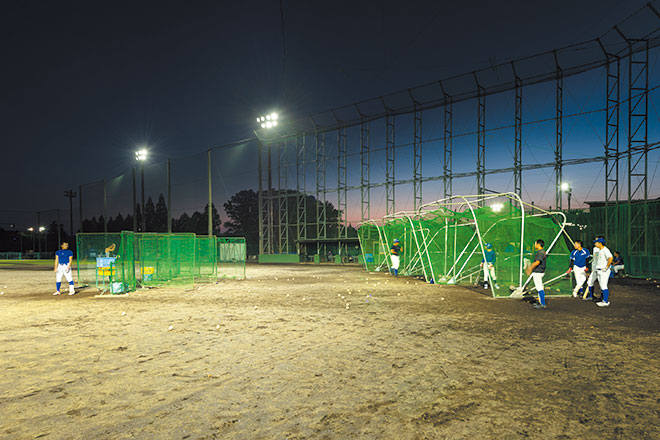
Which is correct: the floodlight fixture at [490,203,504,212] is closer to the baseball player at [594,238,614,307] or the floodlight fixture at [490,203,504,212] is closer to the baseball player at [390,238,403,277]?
the baseball player at [594,238,614,307]

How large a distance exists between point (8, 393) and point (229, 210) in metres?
93.1

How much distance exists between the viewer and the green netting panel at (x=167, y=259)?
16984mm

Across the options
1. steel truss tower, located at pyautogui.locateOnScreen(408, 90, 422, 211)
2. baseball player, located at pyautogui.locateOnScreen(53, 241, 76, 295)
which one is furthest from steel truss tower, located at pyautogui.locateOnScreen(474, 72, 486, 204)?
baseball player, located at pyautogui.locateOnScreen(53, 241, 76, 295)

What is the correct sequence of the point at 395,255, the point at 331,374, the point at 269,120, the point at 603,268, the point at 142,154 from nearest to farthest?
1. the point at 331,374
2. the point at 603,268
3. the point at 395,255
4. the point at 269,120
5. the point at 142,154

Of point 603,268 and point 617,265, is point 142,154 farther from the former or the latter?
point 603,268

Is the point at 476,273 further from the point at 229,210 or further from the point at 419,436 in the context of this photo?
the point at 229,210

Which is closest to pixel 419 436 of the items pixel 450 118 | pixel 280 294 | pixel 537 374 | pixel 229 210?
pixel 537 374

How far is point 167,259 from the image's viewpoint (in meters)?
18.4

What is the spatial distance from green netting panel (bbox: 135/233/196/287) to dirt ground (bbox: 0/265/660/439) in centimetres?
660

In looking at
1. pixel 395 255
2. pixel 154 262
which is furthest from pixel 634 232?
pixel 154 262

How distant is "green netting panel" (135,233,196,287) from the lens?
1698 centimetres

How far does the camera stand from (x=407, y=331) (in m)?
7.90

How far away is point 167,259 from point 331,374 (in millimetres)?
14987

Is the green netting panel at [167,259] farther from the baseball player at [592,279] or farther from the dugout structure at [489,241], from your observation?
the baseball player at [592,279]
